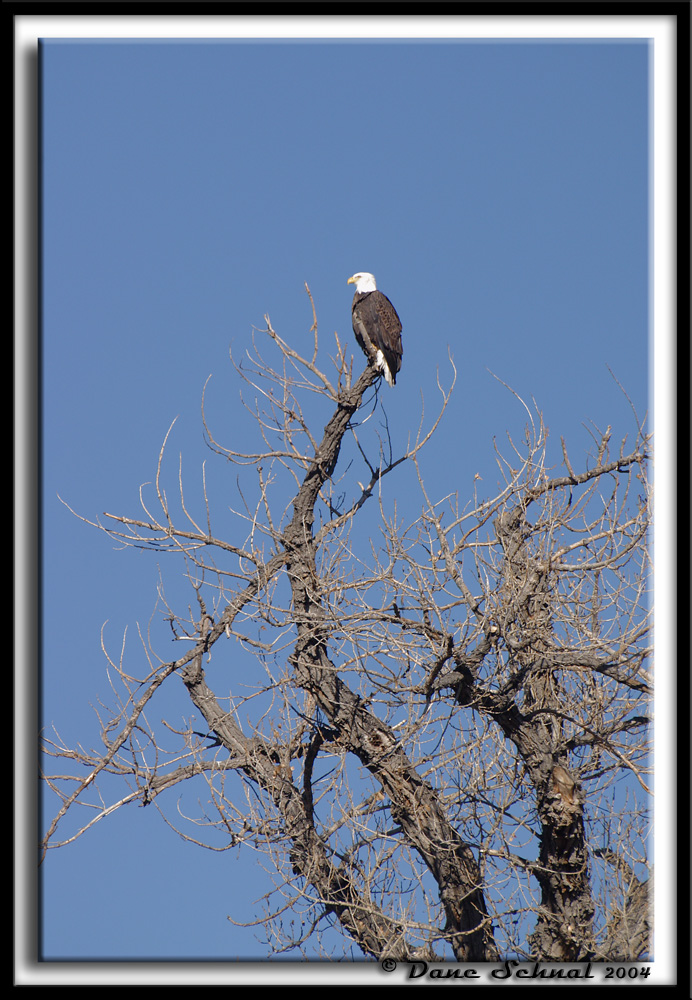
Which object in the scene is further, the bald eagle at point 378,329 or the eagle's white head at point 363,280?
the eagle's white head at point 363,280

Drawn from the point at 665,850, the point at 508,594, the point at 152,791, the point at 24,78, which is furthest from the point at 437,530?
the point at 24,78

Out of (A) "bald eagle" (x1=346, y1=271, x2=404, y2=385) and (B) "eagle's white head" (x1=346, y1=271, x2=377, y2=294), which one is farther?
(B) "eagle's white head" (x1=346, y1=271, x2=377, y2=294)

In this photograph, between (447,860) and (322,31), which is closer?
(322,31)

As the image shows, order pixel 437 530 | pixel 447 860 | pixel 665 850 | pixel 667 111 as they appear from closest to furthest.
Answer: pixel 665 850 → pixel 667 111 → pixel 437 530 → pixel 447 860

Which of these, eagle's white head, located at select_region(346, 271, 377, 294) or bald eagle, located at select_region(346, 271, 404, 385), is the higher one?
eagle's white head, located at select_region(346, 271, 377, 294)

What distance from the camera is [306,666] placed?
239 inches

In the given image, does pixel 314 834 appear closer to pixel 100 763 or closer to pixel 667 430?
pixel 100 763

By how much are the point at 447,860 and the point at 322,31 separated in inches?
169

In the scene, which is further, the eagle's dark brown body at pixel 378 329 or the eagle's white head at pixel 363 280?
the eagle's white head at pixel 363 280

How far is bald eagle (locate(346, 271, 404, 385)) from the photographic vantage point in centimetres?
853

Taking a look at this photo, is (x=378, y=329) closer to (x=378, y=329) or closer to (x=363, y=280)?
(x=378, y=329)

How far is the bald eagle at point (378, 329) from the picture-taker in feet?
28.0

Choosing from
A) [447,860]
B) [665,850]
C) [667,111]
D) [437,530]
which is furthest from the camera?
[447,860]

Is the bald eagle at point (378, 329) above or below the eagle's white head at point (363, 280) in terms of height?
below
